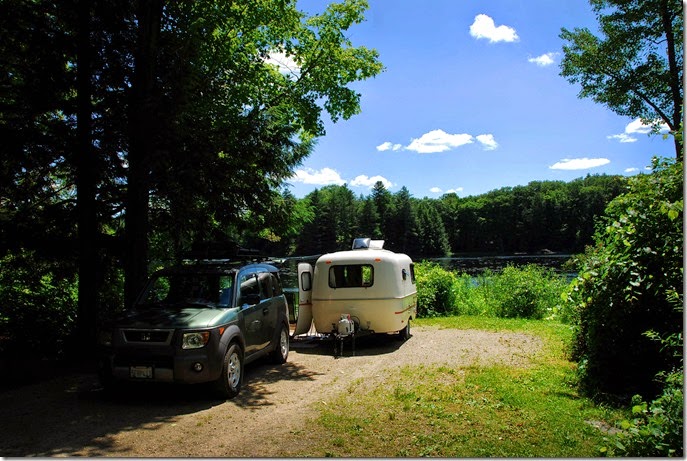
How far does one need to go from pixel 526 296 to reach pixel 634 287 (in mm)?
12439

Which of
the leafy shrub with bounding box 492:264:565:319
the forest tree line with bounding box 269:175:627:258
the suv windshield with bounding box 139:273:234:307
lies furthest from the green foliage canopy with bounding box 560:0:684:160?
the forest tree line with bounding box 269:175:627:258

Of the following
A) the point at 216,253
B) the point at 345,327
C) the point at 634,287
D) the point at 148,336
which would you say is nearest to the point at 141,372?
the point at 148,336

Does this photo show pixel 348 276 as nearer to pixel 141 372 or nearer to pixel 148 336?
pixel 148 336

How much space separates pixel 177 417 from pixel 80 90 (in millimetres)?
6986

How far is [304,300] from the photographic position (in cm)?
1184

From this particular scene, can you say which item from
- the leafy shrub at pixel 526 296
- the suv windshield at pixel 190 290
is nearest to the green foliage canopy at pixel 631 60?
the leafy shrub at pixel 526 296

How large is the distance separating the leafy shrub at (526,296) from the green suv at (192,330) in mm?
12359

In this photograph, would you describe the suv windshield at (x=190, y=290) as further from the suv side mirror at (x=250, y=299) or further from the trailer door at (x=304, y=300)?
the trailer door at (x=304, y=300)

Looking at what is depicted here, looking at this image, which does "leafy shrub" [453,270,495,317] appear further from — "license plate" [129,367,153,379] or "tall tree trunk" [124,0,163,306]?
"license plate" [129,367,153,379]

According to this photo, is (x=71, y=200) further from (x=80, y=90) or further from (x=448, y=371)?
(x=448, y=371)

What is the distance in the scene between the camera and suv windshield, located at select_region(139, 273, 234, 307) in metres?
7.89

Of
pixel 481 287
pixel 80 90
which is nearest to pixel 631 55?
pixel 481 287

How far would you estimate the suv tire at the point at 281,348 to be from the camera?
9.66 meters

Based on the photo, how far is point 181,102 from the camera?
943 cm
